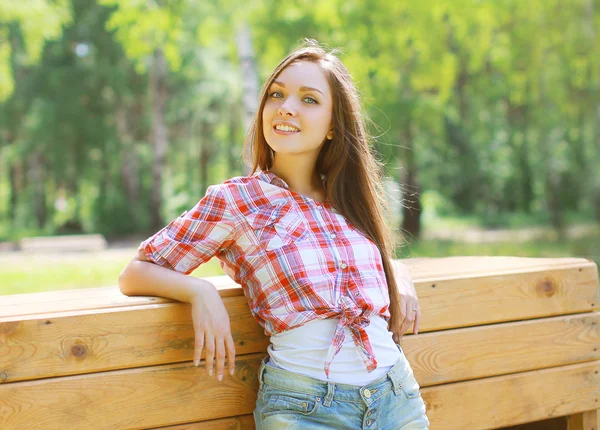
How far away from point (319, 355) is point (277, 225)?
425 mm

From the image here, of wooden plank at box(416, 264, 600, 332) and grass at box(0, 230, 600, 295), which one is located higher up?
wooden plank at box(416, 264, 600, 332)

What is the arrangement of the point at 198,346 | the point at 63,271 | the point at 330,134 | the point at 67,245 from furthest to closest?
the point at 67,245 → the point at 63,271 → the point at 330,134 → the point at 198,346

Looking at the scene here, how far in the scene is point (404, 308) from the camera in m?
2.33

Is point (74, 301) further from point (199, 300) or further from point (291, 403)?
point (291, 403)

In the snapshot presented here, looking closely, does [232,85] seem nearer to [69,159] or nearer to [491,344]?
[69,159]

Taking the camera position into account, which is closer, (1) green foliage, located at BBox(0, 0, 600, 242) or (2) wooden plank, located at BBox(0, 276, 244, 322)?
(2) wooden plank, located at BBox(0, 276, 244, 322)

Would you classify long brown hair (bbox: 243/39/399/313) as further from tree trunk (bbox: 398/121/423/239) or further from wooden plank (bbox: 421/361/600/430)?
tree trunk (bbox: 398/121/423/239)

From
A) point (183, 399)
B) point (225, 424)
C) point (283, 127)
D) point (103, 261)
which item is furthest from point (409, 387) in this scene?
point (103, 261)

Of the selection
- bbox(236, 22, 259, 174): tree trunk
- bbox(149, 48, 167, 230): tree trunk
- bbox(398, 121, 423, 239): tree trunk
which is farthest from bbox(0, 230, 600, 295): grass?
bbox(149, 48, 167, 230): tree trunk

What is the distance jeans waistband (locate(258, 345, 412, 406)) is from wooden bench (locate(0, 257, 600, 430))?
0.23 meters

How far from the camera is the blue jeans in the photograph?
1944mm

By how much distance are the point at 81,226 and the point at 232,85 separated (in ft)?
23.3

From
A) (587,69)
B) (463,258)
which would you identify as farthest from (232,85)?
(463,258)

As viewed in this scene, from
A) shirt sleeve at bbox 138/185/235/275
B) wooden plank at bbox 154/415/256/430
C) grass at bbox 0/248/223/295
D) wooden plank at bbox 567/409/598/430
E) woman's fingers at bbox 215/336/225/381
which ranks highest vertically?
shirt sleeve at bbox 138/185/235/275
